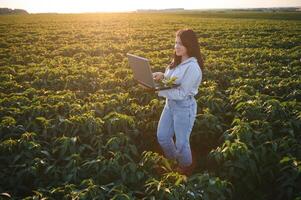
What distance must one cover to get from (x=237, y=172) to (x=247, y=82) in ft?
15.0

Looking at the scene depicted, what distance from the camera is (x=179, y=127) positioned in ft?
17.4

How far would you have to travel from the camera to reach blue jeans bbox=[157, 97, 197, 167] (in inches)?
207

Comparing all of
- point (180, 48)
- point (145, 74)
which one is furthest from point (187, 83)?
point (145, 74)

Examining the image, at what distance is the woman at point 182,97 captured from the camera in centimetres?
502

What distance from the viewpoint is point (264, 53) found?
1509cm

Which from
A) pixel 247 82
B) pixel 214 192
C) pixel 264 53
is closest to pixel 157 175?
pixel 214 192

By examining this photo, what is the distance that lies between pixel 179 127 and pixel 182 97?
1.60 ft

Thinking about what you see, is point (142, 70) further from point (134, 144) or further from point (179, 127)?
point (134, 144)

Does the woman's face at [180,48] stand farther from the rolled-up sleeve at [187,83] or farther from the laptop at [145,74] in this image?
the laptop at [145,74]

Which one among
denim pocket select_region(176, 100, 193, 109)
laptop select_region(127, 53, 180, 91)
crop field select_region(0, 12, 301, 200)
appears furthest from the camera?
denim pocket select_region(176, 100, 193, 109)

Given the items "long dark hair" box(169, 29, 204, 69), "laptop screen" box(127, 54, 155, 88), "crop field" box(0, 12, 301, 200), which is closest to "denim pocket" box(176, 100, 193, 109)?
"laptop screen" box(127, 54, 155, 88)

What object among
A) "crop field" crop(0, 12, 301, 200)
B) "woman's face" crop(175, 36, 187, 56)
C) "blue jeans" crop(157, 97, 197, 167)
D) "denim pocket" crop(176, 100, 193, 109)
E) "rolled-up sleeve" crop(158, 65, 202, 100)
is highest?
"woman's face" crop(175, 36, 187, 56)

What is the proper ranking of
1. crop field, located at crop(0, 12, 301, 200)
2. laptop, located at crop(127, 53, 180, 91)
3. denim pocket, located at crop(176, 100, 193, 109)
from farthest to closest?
denim pocket, located at crop(176, 100, 193, 109)
laptop, located at crop(127, 53, 180, 91)
crop field, located at crop(0, 12, 301, 200)

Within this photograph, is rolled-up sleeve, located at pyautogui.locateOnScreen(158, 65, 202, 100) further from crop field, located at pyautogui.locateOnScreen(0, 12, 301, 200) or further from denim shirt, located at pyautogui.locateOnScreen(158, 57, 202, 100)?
crop field, located at pyautogui.locateOnScreen(0, 12, 301, 200)
